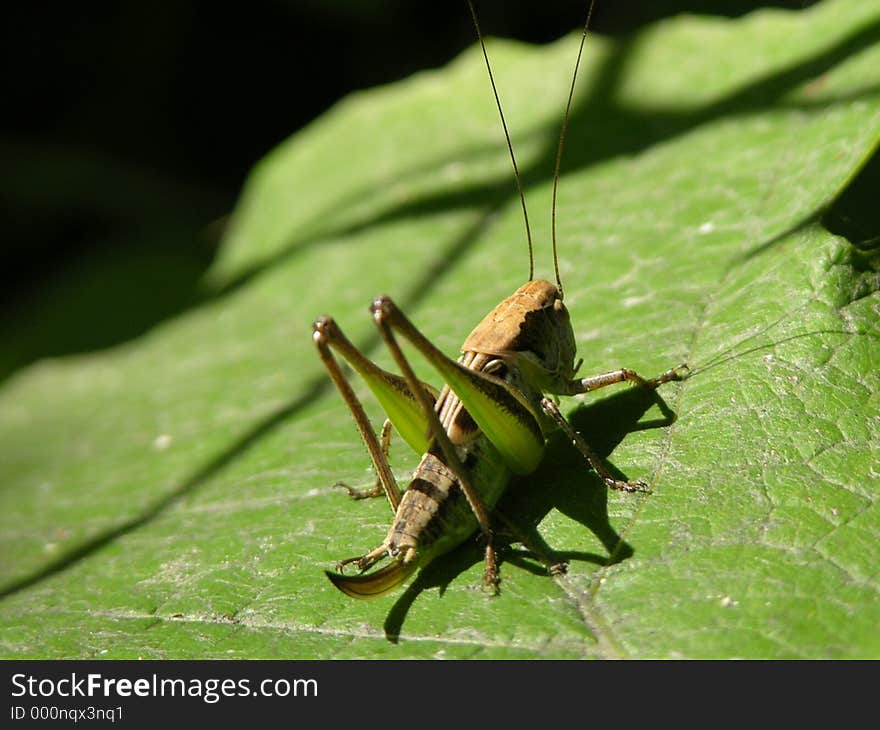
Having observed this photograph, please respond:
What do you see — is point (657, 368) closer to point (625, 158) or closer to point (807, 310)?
point (807, 310)

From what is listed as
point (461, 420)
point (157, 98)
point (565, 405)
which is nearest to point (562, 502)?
point (461, 420)

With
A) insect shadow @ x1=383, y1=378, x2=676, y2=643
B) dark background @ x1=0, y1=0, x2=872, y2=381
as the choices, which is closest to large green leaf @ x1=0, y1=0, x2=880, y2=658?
insect shadow @ x1=383, y1=378, x2=676, y2=643

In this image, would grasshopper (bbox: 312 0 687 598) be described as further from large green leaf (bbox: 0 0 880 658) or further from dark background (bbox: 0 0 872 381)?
dark background (bbox: 0 0 872 381)

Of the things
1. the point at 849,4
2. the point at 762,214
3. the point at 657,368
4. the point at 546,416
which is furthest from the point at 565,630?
the point at 849,4

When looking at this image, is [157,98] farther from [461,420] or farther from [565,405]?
[461,420]

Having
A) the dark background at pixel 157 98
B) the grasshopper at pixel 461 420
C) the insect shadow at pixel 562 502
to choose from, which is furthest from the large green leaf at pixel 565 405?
the dark background at pixel 157 98

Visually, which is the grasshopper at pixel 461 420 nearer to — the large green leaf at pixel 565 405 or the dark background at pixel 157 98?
the large green leaf at pixel 565 405
